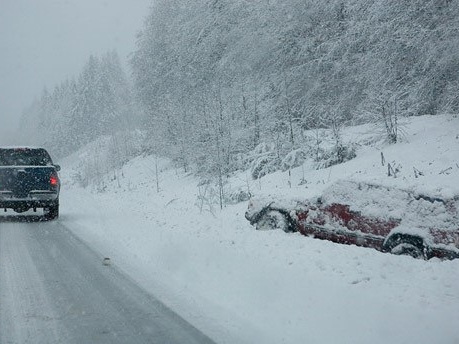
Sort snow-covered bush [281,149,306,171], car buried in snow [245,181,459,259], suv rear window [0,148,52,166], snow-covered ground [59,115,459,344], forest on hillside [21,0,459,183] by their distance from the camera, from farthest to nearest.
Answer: snow-covered bush [281,149,306,171], forest on hillside [21,0,459,183], suv rear window [0,148,52,166], car buried in snow [245,181,459,259], snow-covered ground [59,115,459,344]

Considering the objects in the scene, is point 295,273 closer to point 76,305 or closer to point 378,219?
point 378,219

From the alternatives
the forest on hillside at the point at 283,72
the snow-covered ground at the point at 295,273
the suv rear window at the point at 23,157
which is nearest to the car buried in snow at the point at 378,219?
the snow-covered ground at the point at 295,273

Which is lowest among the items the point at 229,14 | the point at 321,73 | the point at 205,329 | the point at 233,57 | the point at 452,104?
the point at 205,329

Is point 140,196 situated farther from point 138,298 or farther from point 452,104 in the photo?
point 138,298

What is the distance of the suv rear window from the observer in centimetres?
1435

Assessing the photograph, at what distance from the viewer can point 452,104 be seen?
49.9ft

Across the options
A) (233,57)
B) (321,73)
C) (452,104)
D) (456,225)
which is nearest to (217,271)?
(456,225)

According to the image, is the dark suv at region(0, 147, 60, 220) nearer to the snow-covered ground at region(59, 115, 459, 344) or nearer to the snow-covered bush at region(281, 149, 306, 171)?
the snow-covered ground at region(59, 115, 459, 344)

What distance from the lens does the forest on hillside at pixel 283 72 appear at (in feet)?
50.4

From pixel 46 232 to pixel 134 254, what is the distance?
Result: 13.5 ft

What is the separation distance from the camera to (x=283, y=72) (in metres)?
21.5

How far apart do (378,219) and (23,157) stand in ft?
36.8

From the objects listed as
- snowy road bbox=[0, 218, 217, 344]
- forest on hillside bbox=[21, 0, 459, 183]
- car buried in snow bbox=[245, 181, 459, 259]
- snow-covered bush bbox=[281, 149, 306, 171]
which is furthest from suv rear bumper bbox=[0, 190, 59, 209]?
car buried in snow bbox=[245, 181, 459, 259]

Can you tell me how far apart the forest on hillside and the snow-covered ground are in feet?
8.98
